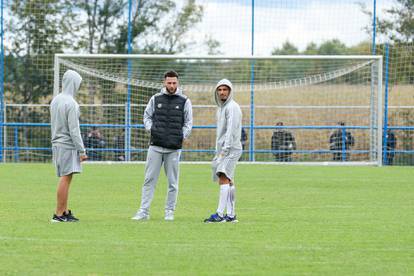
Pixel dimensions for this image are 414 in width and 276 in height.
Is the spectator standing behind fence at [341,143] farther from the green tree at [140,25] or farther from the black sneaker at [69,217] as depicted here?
the black sneaker at [69,217]

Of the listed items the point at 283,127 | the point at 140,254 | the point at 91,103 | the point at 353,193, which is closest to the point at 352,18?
the point at 283,127

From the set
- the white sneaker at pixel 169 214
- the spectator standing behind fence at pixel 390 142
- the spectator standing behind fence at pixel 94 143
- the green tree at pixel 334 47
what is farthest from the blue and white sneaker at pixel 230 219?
the green tree at pixel 334 47

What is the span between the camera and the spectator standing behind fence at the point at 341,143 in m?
31.4

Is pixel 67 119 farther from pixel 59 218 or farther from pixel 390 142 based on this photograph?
pixel 390 142

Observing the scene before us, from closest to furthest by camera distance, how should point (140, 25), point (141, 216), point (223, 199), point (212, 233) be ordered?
point (212, 233), point (223, 199), point (141, 216), point (140, 25)

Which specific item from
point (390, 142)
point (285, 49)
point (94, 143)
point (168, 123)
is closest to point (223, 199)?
point (168, 123)

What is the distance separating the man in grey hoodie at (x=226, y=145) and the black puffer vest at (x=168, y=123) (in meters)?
0.52

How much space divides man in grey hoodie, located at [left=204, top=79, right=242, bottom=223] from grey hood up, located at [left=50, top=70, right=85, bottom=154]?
1772 millimetres

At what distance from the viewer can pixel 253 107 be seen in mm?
31391

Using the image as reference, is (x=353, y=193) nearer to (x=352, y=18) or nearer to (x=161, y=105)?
(x=161, y=105)

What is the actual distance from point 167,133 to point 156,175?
0.59m

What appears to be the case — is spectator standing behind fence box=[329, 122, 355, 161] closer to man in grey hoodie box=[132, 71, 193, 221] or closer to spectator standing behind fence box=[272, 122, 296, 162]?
spectator standing behind fence box=[272, 122, 296, 162]

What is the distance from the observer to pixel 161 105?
43.1ft

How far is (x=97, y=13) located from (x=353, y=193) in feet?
62.8
